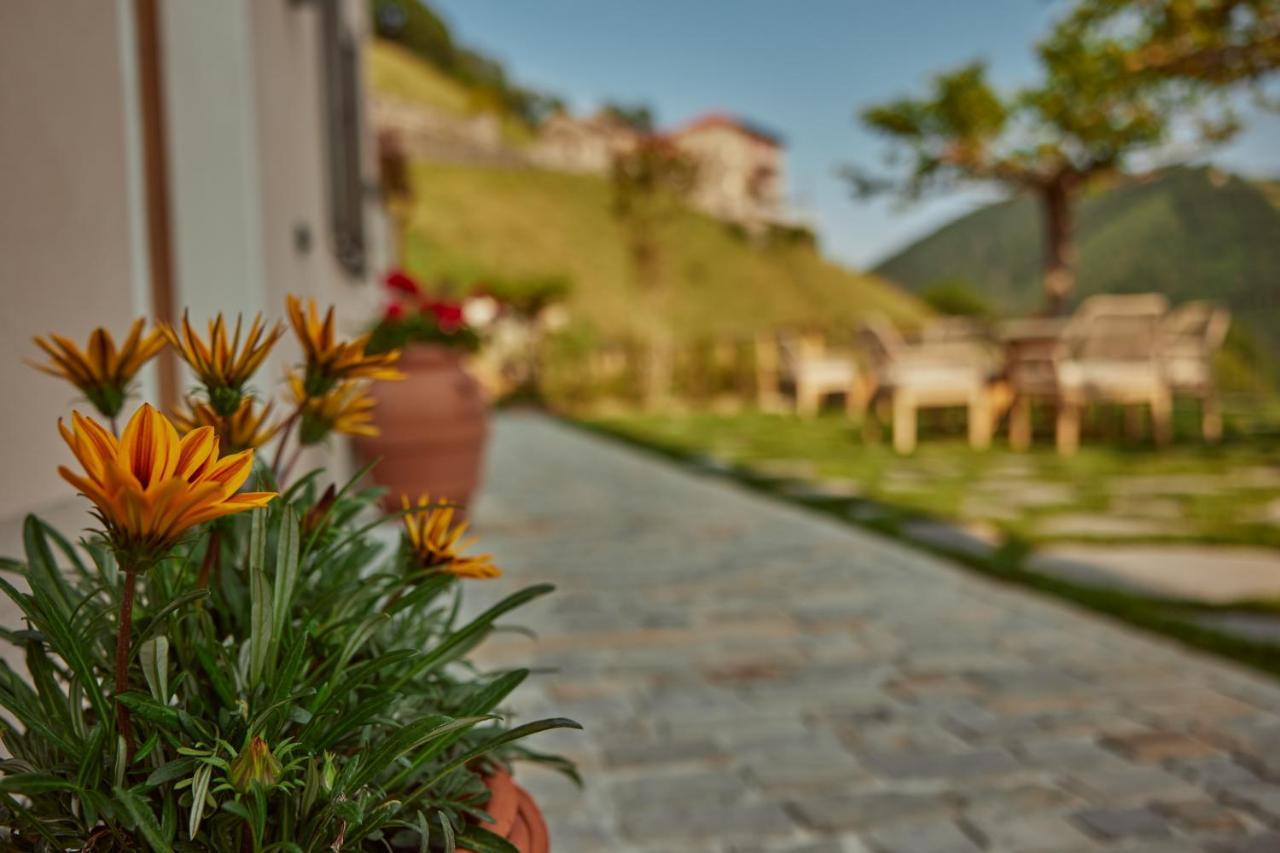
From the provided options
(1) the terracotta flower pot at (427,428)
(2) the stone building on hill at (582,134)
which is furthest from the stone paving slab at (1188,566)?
(2) the stone building on hill at (582,134)

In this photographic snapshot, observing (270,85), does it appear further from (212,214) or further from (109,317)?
(109,317)

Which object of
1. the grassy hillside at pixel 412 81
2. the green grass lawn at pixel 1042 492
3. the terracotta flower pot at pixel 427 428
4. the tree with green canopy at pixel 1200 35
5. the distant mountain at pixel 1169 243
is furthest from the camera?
the grassy hillside at pixel 412 81

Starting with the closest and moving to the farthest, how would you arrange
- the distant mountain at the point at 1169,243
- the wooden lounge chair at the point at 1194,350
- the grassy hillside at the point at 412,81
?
the wooden lounge chair at the point at 1194,350, the distant mountain at the point at 1169,243, the grassy hillside at the point at 412,81

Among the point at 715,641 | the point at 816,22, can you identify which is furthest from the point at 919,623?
the point at 816,22

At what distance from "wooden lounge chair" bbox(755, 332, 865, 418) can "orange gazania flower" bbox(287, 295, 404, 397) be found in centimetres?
904

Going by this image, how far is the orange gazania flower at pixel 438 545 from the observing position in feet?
2.67

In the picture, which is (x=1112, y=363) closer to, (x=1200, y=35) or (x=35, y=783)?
(x=1200, y=35)

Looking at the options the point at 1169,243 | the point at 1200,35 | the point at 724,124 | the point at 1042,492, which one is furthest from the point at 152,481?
the point at 724,124

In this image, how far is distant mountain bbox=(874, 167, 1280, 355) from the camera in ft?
30.0

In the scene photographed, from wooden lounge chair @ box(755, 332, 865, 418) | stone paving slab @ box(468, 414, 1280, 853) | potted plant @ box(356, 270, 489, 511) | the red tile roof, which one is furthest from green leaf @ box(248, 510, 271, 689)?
the red tile roof

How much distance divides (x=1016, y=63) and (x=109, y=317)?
13985mm

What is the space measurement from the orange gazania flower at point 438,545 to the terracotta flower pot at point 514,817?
18cm

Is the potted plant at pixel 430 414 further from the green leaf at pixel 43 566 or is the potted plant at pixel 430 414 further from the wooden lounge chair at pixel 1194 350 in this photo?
the wooden lounge chair at pixel 1194 350

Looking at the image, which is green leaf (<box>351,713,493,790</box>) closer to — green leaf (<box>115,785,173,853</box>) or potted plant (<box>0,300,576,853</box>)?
potted plant (<box>0,300,576,853</box>)
